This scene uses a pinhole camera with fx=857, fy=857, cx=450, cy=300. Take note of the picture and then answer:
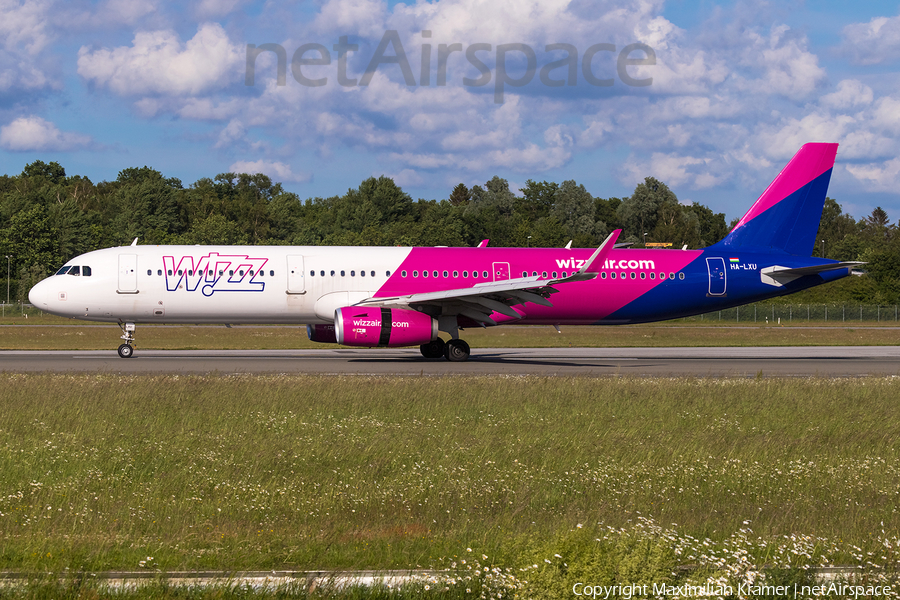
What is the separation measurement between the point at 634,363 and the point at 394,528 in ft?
68.5

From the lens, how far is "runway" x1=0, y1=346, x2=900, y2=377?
2338 centimetres

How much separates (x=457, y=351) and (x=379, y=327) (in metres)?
3.59

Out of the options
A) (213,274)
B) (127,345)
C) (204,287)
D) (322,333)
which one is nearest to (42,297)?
(127,345)

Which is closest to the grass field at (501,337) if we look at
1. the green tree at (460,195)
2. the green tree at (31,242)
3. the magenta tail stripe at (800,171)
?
the magenta tail stripe at (800,171)

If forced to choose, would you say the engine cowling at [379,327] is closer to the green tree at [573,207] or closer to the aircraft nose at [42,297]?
the aircraft nose at [42,297]

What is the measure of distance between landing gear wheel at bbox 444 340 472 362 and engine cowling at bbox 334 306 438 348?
78.7 inches

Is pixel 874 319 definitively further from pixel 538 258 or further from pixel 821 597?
pixel 821 597

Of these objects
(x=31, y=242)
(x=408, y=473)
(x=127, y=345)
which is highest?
(x=31, y=242)

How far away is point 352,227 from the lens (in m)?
132

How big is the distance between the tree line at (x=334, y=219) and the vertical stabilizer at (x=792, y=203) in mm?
54134

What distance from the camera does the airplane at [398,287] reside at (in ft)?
87.7

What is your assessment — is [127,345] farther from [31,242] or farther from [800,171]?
[31,242]

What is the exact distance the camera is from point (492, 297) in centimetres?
2708

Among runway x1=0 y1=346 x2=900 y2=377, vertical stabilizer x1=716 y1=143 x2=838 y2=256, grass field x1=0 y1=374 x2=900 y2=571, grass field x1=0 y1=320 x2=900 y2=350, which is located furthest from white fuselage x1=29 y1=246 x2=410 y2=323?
vertical stabilizer x1=716 y1=143 x2=838 y2=256
